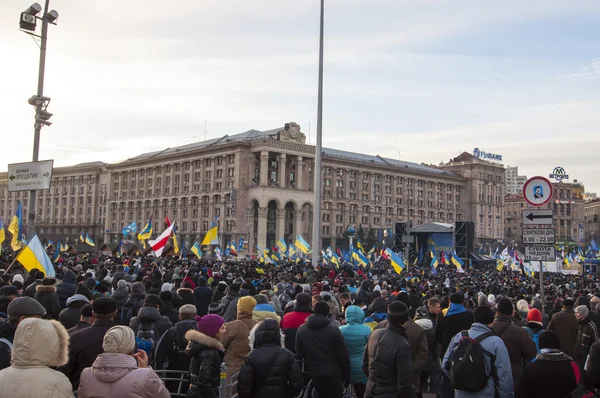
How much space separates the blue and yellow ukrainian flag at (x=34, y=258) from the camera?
1227 centimetres

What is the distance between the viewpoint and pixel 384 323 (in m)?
7.34

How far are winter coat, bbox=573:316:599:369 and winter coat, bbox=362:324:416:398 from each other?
11.2 feet

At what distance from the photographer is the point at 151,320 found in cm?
782

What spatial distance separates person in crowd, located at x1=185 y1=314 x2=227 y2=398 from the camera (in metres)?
6.09

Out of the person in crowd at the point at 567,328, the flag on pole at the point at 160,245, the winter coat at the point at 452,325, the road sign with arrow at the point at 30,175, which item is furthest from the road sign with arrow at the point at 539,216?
the flag on pole at the point at 160,245

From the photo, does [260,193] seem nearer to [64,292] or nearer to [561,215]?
[64,292]

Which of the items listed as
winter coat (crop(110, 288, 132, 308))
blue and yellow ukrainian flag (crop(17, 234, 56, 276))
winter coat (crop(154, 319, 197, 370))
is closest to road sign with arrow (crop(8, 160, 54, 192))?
blue and yellow ukrainian flag (crop(17, 234, 56, 276))

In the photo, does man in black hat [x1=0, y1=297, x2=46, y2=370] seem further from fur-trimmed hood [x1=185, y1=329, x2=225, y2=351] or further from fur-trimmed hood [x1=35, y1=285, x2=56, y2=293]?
fur-trimmed hood [x1=35, y1=285, x2=56, y2=293]

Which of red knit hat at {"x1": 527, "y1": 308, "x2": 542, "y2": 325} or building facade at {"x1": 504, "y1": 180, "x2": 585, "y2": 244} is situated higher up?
building facade at {"x1": 504, "y1": 180, "x2": 585, "y2": 244}

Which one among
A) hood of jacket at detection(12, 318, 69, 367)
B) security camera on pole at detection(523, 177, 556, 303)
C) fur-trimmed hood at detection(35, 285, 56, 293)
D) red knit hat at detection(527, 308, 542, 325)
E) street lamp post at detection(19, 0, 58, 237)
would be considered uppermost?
street lamp post at detection(19, 0, 58, 237)

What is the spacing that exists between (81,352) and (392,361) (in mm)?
3184

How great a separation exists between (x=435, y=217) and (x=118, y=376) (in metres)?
99.0

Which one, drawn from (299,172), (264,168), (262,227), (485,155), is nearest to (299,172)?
(299,172)

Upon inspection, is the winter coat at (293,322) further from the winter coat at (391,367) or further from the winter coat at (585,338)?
the winter coat at (585,338)
